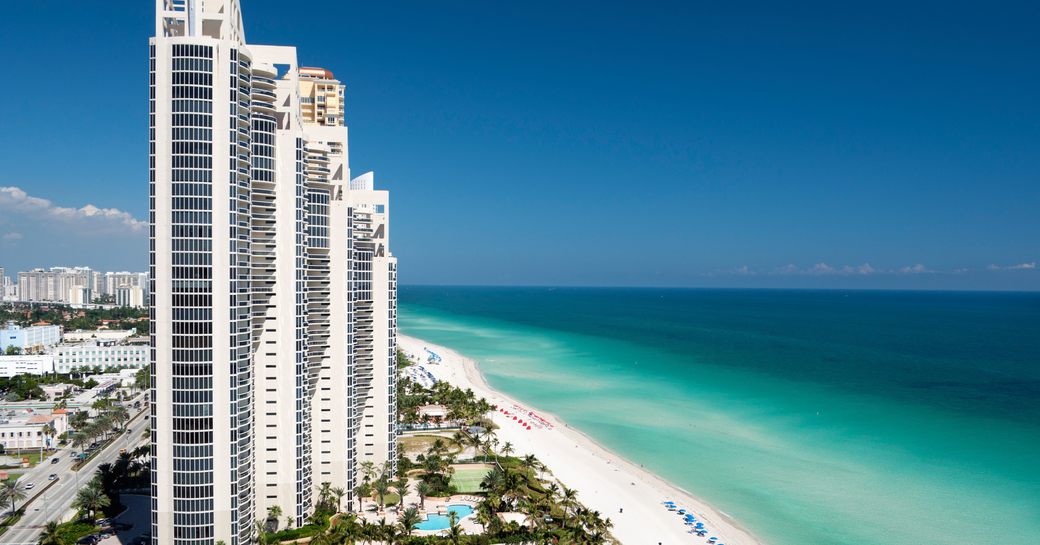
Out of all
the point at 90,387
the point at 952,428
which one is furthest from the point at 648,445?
the point at 90,387

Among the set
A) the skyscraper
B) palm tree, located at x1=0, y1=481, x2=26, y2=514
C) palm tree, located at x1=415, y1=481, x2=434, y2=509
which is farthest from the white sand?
palm tree, located at x1=0, y1=481, x2=26, y2=514

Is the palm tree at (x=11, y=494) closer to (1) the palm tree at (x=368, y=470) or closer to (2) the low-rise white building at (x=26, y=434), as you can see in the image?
(2) the low-rise white building at (x=26, y=434)

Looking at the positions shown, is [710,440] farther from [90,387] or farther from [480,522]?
[90,387]

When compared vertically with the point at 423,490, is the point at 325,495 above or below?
above

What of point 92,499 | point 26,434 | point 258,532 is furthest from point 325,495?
point 26,434

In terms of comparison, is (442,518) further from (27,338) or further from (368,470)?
(27,338)
